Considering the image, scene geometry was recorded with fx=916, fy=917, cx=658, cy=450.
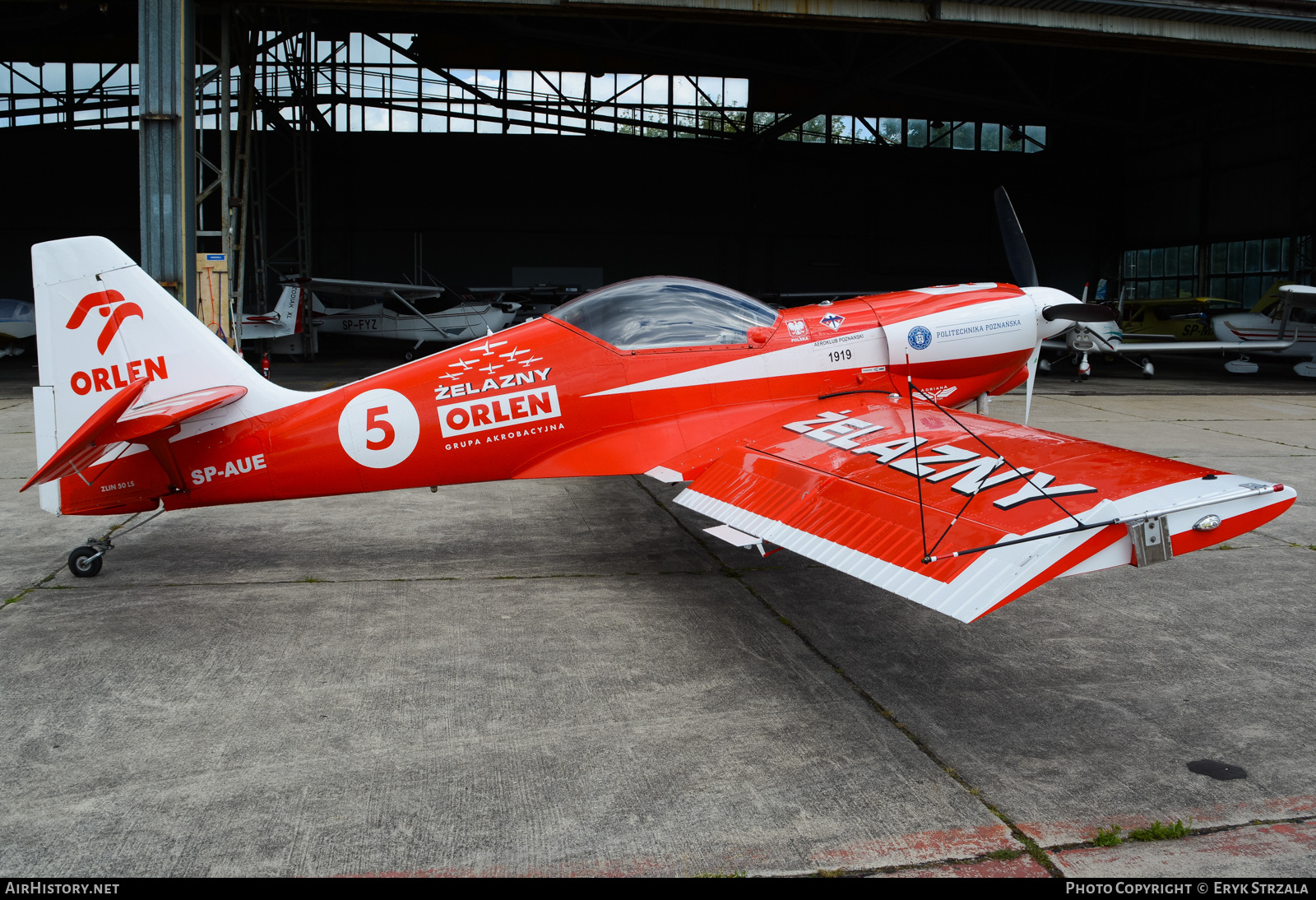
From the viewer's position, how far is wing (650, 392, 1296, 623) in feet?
11.2

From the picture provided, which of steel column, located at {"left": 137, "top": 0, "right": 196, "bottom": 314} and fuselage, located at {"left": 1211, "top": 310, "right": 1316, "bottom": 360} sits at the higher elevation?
steel column, located at {"left": 137, "top": 0, "right": 196, "bottom": 314}

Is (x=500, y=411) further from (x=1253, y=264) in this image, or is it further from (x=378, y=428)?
(x=1253, y=264)

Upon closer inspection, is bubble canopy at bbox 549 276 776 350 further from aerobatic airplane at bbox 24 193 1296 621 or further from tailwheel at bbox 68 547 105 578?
tailwheel at bbox 68 547 105 578

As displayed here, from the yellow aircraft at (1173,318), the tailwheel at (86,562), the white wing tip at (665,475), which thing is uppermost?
the yellow aircraft at (1173,318)

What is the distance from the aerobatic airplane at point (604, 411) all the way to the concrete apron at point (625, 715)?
741 millimetres

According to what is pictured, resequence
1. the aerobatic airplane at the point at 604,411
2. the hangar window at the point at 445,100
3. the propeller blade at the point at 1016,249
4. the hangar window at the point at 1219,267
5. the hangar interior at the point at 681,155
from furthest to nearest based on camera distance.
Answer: the hangar window at the point at 445,100, the hangar window at the point at 1219,267, the hangar interior at the point at 681,155, the propeller blade at the point at 1016,249, the aerobatic airplane at the point at 604,411

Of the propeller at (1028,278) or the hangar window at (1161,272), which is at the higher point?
the hangar window at (1161,272)

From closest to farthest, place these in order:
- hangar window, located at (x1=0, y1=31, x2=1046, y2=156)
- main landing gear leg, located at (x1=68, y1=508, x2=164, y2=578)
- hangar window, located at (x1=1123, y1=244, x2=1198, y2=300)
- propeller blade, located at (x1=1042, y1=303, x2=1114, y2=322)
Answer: main landing gear leg, located at (x1=68, y1=508, x2=164, y2=578)
propeller blade, located at (x1=1042, y1=303, x2=1114, y2=322)
hangar window, located at (x1=0, y1=31, x2=1046, y2=156)
hangar window, located at (x1=1123, y1=244, x2=1198, y2=300)

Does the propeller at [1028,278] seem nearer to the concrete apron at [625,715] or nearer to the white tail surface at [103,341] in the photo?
the concrete apron at [625,715]

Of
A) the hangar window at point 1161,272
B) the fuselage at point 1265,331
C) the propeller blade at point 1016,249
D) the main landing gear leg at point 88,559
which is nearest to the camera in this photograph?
the main landing gear leg at point 88,559

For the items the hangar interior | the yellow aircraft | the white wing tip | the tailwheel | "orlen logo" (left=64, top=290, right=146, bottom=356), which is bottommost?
the tailwheel

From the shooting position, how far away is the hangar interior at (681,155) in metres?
28.7

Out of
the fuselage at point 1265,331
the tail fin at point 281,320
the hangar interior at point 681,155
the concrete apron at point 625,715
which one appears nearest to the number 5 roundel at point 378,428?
the concrete apron at point 625,715

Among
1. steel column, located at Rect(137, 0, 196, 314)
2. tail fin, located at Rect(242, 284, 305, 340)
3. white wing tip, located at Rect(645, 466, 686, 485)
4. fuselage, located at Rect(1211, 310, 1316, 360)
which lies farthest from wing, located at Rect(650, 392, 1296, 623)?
fuselage, located at Rect(1211, 310, 1316, 360)
